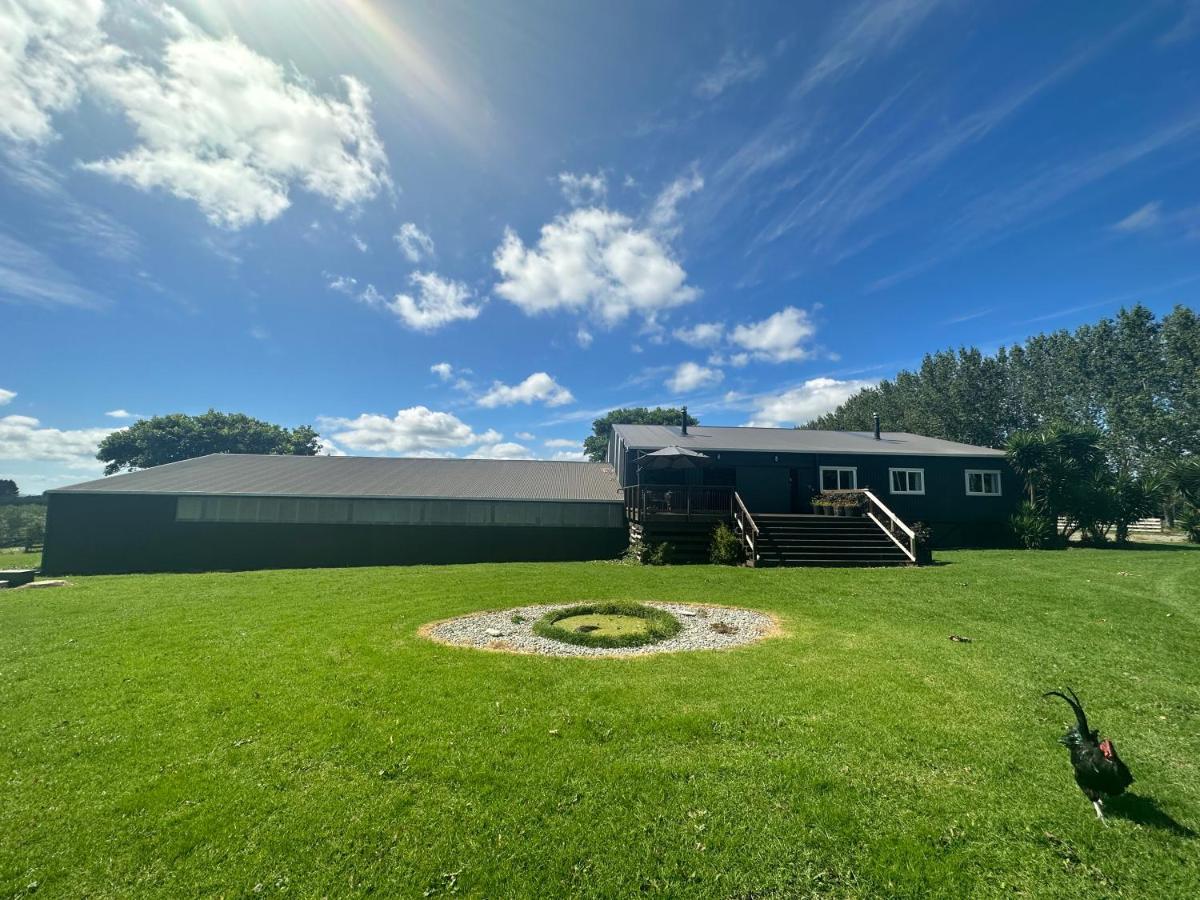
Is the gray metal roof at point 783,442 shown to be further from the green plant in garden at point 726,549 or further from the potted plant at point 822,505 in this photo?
the green plant in garden at point 726,549

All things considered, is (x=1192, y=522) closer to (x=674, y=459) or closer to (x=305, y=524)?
(x=674, y=459)

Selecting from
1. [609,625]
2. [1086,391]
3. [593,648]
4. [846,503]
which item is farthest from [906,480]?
[1086,391]

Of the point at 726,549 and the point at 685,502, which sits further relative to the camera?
the point at 685,502

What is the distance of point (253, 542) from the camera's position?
66.1 ft

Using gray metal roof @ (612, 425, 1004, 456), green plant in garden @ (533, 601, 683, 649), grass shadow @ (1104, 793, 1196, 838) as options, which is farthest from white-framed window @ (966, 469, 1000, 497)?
grass shadow @ (1104, 793, 1196, 838)

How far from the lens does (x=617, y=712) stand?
511cm

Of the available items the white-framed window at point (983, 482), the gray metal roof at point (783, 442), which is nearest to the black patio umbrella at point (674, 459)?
the gray metal roof at point (783, 442)

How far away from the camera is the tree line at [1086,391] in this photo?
4084cm

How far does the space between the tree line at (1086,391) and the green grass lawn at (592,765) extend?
39.1m

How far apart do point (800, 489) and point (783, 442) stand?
7.81 ft

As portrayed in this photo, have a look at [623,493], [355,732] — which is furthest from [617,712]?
[623,493]

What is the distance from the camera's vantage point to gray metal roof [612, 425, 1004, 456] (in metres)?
21.5

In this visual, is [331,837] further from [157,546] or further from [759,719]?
Result: [157,546]

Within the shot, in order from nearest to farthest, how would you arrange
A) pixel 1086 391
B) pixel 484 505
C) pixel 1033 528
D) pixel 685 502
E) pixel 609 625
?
pixel 609 625 → pixel 685 502 → pixel 1033 528 → pixel 484 505 → pixel 1086 391
